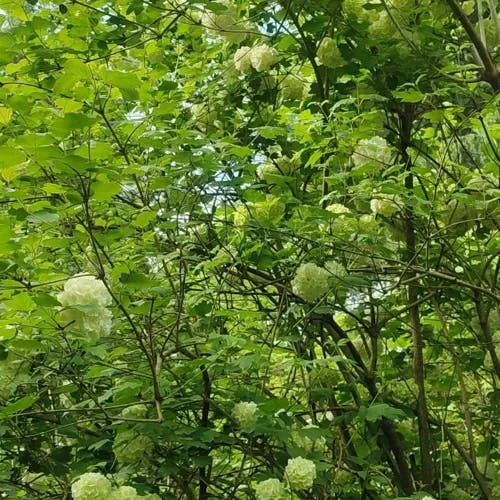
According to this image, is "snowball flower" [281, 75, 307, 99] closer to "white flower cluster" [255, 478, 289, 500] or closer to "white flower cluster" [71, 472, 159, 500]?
"white flower cluster" [255, 478, 289, 500]

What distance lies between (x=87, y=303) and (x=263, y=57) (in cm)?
138

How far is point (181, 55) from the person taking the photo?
11.8 ft

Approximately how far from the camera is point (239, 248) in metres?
2.62

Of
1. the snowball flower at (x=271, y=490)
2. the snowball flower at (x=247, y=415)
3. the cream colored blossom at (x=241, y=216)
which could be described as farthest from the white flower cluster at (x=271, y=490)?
the cream colored blossom at (x=241, y=216)

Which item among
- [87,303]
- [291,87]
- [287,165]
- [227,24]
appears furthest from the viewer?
[291,87]

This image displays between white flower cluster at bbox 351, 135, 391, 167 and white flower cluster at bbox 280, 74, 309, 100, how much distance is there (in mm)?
765

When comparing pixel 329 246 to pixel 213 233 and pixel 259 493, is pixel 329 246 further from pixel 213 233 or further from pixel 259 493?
pixel 259 493

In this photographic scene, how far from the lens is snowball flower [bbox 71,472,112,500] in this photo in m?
2.11

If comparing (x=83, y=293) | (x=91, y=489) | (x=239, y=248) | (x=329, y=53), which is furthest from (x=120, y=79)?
(x=329, y=53)

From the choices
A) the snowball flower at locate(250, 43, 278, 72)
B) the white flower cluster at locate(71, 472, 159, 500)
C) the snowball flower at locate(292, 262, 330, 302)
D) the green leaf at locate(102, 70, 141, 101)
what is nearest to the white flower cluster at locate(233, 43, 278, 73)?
the snowball flower at locate(250, 43, 278, 72)

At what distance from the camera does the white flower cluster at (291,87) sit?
3365 mm

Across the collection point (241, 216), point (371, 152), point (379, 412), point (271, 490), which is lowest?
point (271, 490)

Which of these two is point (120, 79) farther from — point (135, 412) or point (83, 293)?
point (135, 412)

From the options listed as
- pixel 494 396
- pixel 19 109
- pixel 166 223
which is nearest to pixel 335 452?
pixel 494 396
